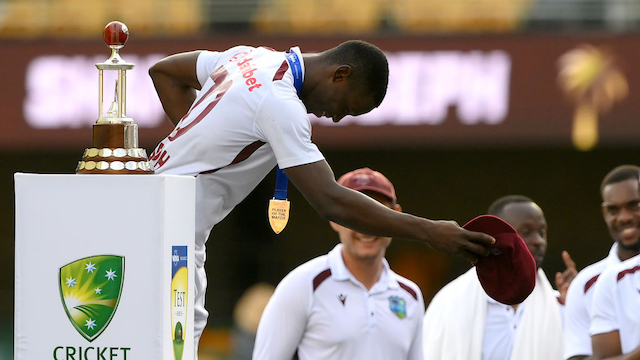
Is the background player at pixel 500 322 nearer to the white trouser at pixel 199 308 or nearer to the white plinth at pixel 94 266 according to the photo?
the white trouser at pixel 199 308

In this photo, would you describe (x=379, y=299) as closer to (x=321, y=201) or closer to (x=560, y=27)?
(x=321, y=201)

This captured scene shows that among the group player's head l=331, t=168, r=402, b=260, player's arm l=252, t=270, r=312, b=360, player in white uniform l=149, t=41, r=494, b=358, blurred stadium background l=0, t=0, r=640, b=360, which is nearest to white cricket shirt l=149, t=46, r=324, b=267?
player in white uniform l=149, t=41, r=494, b=358

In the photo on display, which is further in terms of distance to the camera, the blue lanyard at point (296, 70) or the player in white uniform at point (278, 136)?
the blue lanyard at point (296, 70)

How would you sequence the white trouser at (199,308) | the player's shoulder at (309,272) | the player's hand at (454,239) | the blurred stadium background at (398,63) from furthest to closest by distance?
the blurred stadium background at (398,63) → the player's shoulder at (309,272) → the white trouser at (199,308) → the player's hand at (454,239)

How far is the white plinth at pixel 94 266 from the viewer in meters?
2.57

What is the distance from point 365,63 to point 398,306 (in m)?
1.57

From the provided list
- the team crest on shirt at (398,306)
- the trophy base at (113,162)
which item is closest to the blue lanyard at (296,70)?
the trophy base at (113,162)

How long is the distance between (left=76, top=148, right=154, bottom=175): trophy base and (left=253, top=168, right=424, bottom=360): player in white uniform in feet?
5.85

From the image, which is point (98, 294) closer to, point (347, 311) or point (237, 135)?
point (237, 135)

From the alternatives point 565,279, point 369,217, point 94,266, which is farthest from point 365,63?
point 565,279

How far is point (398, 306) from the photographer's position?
4.50 metres

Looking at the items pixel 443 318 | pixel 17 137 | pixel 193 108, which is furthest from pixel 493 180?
pixel 193 108

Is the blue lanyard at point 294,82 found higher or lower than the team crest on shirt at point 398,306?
higher

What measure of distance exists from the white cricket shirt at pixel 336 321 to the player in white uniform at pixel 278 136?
1.14 m
